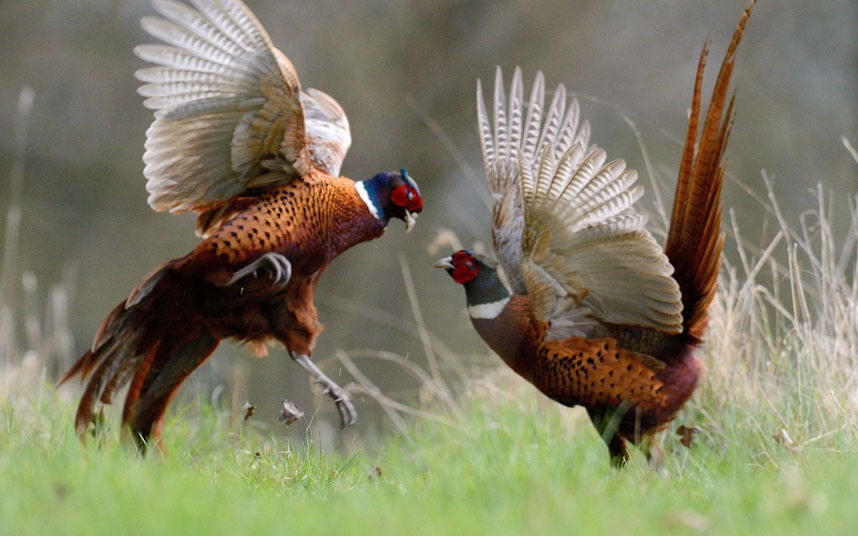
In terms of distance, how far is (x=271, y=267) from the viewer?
4.12 m

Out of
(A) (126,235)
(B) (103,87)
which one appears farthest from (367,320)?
(B) (103,87)

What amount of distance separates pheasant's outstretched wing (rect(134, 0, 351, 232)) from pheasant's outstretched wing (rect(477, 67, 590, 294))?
2.65 feet

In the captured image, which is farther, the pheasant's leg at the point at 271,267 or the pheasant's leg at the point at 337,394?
the pheasant's leg at the point at 337,394

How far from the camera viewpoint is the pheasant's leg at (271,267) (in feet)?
13.5

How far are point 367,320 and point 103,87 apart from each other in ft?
10.9

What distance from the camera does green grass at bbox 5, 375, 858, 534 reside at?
2418 mm

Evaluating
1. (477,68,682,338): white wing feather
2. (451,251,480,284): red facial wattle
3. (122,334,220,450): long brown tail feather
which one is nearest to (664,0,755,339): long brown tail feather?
(477,68,682,338): white wing feather

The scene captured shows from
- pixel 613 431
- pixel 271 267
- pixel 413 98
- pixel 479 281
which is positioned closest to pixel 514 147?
pixel 479 281

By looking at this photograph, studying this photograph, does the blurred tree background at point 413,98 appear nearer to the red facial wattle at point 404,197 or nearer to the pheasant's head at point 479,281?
the red facial wattle at point 404,197

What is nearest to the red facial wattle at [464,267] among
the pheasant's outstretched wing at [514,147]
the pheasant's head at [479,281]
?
the pheasant's head at [479,281]

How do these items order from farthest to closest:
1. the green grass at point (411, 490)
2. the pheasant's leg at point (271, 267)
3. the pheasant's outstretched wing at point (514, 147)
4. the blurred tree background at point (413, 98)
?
the blurred tree background at point (413, 98) < the pheasant's outstretched wing at point (514, 147) < the pheasant's leg at point (271, 267) < the green grass at point (411, 490)

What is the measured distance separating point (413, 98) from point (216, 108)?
5.11 metres

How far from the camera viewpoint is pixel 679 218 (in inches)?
156

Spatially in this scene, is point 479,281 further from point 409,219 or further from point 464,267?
point 409,219
